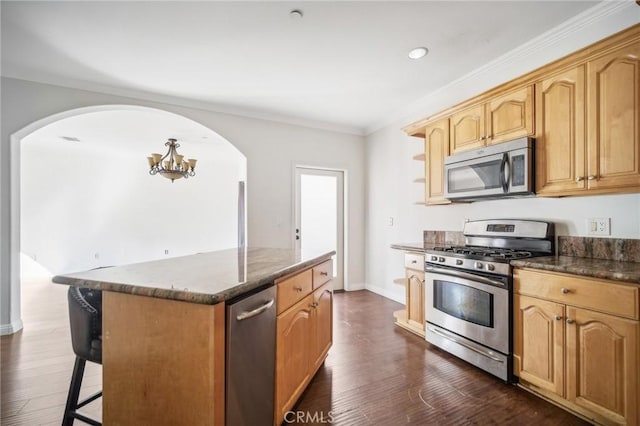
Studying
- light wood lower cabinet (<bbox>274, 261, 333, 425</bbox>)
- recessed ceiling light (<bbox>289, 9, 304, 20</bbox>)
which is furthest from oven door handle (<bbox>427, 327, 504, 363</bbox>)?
recessed ceiling light (<bbox>289, 9, 304, 20</bbox>)

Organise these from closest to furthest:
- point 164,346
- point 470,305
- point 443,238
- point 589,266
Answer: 1. point 164,346
2. point 589,266
3. point 470,305
4. point 443,238

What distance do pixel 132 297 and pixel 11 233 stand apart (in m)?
3.00

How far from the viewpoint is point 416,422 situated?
1.64 m

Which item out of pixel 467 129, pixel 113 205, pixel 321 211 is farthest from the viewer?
pixel 113 205

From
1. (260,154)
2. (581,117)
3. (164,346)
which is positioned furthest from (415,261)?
(260,154)

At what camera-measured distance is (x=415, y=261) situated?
9.41ft

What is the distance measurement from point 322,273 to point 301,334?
0.50 metres

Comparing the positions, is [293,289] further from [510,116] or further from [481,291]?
[510,116]

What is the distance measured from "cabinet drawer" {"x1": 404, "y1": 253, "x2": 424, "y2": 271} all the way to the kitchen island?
202 centimetres

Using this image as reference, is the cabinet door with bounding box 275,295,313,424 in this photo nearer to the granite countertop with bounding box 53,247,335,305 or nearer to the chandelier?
the granite countertop with bounding box 53,247,335,305

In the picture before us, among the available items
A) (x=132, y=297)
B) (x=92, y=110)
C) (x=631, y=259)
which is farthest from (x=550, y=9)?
(x=92, y=110)

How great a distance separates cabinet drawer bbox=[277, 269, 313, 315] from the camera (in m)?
1.50

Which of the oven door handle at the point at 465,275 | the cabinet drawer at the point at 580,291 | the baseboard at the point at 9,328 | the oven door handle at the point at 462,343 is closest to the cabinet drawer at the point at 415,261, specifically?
the oven door handle at the point at 465,275

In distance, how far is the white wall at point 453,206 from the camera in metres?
1.97
